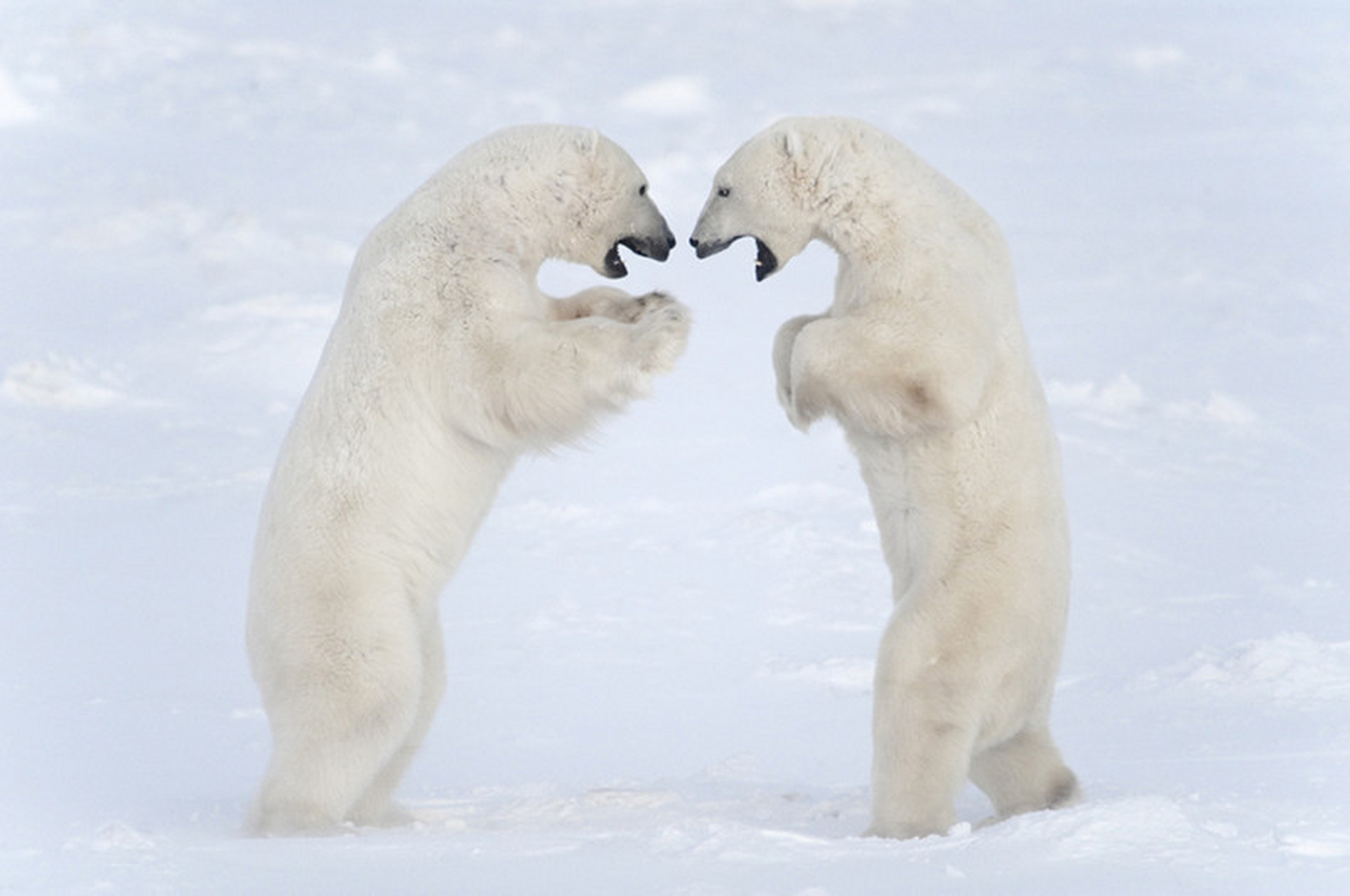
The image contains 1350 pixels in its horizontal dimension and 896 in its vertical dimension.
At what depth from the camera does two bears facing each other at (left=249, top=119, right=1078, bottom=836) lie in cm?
457

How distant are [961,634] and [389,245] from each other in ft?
6.75

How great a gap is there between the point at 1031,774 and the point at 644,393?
1.62m

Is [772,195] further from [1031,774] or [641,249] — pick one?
[1031,774]

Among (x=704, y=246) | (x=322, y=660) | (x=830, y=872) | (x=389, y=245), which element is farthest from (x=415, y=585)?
(x=830, y=872)

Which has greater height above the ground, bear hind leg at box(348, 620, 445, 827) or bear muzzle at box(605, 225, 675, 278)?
bear muzzle at box(605, 225, 675, 278)

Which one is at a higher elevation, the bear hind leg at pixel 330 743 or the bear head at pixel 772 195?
the bear head at pixel 772 195

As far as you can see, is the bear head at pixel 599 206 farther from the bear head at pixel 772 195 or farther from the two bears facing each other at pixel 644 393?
the bear head at pixel 772 195

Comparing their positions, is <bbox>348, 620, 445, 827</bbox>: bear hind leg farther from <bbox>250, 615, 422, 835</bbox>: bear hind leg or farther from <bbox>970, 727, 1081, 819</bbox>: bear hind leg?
<bbox>970, 727, 1081, 819</bbox>: bear hind leg

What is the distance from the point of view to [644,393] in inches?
186

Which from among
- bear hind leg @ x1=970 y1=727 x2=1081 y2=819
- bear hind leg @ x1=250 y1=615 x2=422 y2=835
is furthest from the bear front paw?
bear hind leg @ x1=970 y1=727 x2=1081 y2=819

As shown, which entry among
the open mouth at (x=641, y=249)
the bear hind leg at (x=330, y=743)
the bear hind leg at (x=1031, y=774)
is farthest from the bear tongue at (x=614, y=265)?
the bear hind leg at (x=1031, y=774)

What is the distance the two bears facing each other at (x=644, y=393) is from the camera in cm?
457

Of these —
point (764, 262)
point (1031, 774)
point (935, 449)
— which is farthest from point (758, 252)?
point (1031, 774)

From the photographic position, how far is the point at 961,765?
455 centimetres
